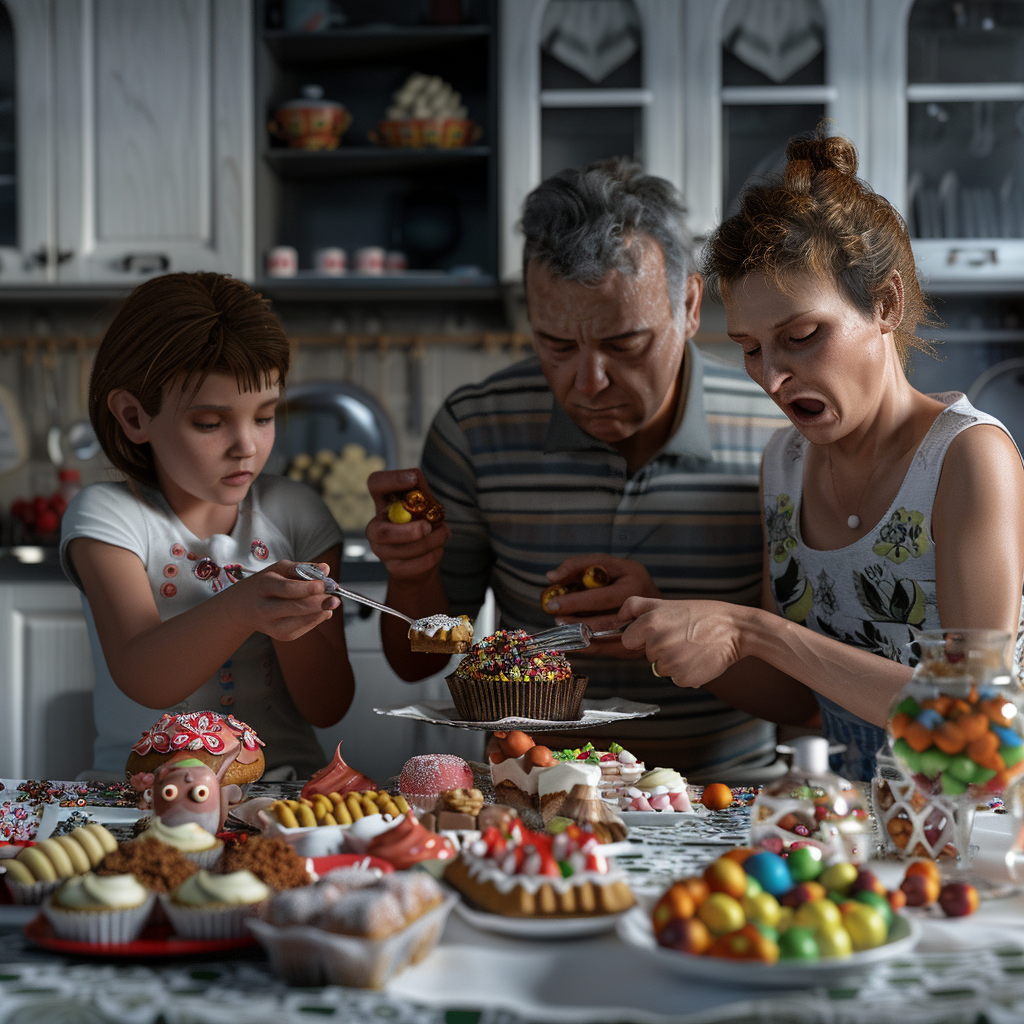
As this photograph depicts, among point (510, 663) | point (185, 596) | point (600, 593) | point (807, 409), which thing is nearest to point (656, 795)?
point (510, 663)

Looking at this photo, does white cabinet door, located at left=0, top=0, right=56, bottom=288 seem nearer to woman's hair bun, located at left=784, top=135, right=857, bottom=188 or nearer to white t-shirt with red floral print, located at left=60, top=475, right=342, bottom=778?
white t-shirt with red floral print, located at left=60, top=475, right=342, bottom=778

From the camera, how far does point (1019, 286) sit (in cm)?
292

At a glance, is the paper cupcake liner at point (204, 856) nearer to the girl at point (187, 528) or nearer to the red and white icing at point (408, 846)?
the red and white icing at point (408, 846)

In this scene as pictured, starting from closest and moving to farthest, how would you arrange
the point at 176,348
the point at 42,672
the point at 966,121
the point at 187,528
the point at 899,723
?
1. the point at 899,723
2. the point at 176,348
3. the point at 187,528
4. the point at 42,672
5. the point at 966,121

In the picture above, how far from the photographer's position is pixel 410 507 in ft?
5.14

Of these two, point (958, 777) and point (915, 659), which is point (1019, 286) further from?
point (958, 777)

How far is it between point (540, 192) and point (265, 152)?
1.62 m

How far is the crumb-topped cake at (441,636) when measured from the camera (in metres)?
1.40

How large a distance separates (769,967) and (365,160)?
2.84 meters

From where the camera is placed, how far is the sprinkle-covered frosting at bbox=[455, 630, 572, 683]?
1.35 m

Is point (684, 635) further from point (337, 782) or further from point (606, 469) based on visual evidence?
point (606, 469)

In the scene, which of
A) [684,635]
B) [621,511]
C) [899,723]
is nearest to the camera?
[899,723]

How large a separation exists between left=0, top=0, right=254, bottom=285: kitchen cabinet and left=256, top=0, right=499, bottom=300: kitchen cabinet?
10cm

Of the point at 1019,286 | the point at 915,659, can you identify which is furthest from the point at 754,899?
the point at 1019,286
